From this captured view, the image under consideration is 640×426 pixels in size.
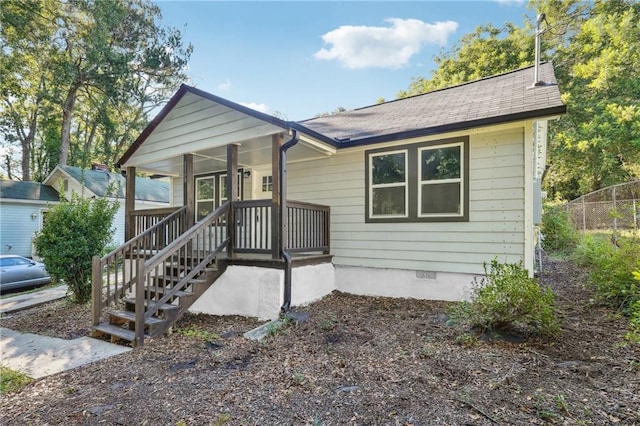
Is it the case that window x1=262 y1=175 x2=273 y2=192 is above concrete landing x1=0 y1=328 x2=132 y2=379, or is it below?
above

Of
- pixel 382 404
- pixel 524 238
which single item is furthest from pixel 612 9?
pixel 382 404

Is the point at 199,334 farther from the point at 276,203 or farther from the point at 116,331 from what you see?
the point at 276,203

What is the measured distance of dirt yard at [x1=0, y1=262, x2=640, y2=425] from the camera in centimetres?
261

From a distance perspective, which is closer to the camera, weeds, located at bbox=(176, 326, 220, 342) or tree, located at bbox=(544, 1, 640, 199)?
weeds, located at bbox=(176, 326, 220, 342)

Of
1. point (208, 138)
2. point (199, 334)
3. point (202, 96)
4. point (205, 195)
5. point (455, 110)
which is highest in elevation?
point (202, 96)

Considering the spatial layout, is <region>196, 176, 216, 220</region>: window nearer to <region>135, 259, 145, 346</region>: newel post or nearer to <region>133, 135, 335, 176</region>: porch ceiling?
<region>133, 135, 335, 176</region>: porch ceiling

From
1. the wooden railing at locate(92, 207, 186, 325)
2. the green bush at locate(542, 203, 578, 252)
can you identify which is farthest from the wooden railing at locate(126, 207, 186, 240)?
the green bush at locate(542, 203, 578, 252)

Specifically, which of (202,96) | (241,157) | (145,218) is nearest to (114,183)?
(145,218)

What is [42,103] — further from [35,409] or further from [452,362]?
[452,362]

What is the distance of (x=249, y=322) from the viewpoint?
5527mm

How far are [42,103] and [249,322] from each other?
82.5ft

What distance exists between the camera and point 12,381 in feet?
11.8

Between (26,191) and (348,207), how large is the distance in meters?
17.2

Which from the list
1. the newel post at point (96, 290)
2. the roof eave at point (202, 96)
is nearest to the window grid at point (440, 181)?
the roof eave at point (202, 96)
